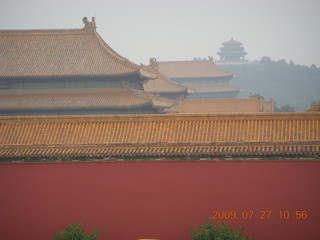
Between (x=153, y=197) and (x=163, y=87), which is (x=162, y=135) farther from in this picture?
(x=163, y=87)

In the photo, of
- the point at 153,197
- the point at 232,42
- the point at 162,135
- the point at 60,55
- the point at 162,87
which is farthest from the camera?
the point at 232,42

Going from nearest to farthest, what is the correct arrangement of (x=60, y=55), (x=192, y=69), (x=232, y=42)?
(x=60, y=55)
(x=192, y=69)
(x=232, y=42)

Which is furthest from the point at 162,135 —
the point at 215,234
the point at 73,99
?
the point at 73,99

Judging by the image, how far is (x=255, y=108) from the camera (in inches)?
1507

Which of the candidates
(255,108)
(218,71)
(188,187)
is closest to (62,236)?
(188,187)

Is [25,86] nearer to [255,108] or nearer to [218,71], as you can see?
[255,108]

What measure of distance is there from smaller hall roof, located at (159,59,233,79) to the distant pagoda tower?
2153 inches

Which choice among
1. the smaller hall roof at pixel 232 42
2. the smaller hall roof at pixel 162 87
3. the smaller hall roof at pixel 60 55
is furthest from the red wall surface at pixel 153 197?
the smaller hall roof at pixel 232 42

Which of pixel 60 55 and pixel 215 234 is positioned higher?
pixel 60 55
